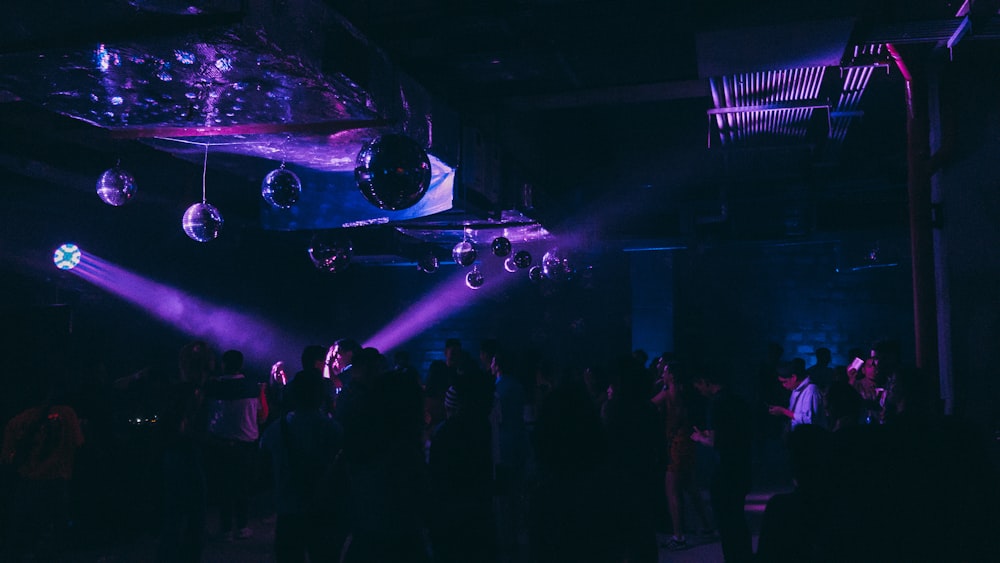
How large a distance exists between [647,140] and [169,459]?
6446mm

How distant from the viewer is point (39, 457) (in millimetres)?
5320

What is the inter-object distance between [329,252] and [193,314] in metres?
5.53

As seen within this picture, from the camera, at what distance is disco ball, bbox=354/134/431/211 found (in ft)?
12.5

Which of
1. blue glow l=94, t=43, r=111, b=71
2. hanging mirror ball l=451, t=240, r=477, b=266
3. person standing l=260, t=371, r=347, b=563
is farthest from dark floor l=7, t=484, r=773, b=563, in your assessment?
blue glow l=94, t=43, r=111, b=71

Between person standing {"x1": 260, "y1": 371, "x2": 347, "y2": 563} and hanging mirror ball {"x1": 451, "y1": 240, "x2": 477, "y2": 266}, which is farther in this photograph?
hanging mirror ball {"x1": 451, "y1": 240, "x2": 477, "y2": 266}

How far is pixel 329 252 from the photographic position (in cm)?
614

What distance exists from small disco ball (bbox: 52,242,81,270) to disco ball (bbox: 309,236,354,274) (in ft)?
13.4

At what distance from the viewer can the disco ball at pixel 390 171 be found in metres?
3.80

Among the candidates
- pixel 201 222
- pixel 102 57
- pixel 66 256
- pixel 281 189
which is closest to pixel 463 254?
pixel 281 189

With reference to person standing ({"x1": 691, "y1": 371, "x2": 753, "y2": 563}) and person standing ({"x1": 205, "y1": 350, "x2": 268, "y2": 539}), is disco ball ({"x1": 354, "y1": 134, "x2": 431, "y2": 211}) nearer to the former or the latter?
person standing ({"x1": 691, "y1": 371, "x2": 753, "y2": 563})

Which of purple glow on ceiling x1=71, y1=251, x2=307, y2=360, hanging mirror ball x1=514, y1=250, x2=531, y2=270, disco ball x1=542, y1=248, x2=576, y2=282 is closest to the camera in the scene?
disco ball x1=542, y1=248, x2=576, y2=282

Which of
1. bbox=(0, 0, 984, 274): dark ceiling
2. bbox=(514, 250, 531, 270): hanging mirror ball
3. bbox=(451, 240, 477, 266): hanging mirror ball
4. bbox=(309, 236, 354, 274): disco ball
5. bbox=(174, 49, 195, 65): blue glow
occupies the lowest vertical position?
bbox=(309, 236, 354, 274): disco ball

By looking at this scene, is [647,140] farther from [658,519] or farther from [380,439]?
[380,439]

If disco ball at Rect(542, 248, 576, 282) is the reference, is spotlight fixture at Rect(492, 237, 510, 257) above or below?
above
